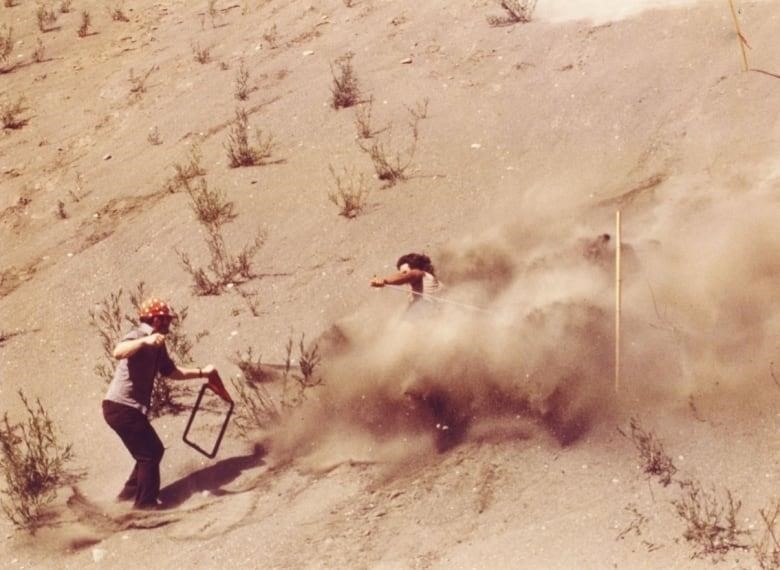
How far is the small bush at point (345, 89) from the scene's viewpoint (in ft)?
32.4

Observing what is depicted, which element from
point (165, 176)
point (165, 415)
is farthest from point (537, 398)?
point (165, 176)

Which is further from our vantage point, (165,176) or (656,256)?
(165,176)

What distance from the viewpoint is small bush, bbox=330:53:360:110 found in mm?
9891

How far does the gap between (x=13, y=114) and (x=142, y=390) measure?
7581mm

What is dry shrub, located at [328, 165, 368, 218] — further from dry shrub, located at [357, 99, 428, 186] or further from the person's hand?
the person's hand

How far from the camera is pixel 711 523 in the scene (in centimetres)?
472

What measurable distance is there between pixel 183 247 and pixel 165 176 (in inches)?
60.0

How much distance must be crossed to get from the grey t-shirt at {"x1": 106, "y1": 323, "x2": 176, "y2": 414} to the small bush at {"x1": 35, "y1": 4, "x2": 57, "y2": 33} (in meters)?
10.1

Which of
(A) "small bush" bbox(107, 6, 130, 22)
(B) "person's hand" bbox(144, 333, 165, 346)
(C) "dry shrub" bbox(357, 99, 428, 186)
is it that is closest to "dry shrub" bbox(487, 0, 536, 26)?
(C) "dry shrub" bbox(357, 99, 428, 186)

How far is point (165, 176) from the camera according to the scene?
983 cm

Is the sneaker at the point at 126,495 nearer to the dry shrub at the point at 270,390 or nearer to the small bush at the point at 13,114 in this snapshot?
the dry shrub at the point at 270,390

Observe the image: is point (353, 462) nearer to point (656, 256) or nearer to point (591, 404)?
point (591, 404)

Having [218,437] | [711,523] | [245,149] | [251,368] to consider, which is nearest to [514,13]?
[245,149]

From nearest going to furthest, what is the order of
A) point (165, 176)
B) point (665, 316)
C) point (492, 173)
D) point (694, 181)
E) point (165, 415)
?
point (665, 316)
point (165, 415)
point (694, 181)
point (492, 173)
point (165, 176)
